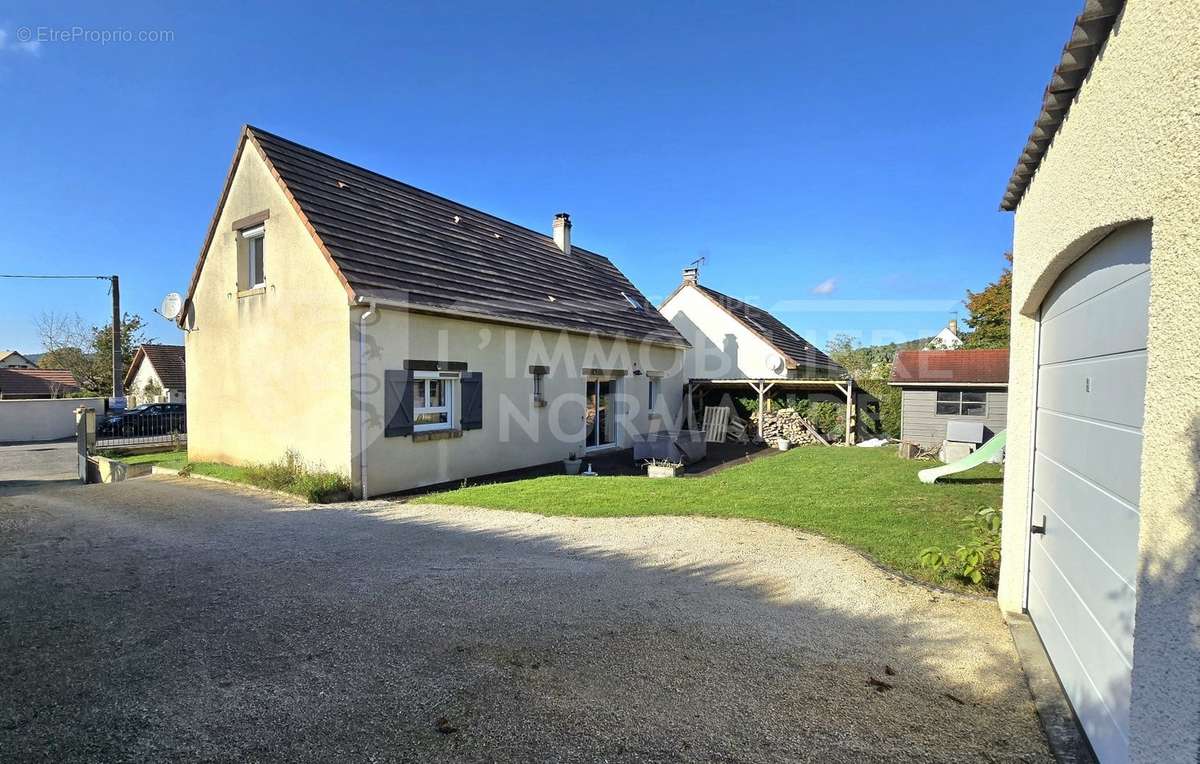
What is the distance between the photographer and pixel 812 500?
9188 millimetres

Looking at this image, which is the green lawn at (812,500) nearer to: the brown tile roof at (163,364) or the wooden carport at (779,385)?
the wooden carport at (779,385)

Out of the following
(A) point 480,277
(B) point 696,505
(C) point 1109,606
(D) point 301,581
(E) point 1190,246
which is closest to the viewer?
(E) point 1190,246

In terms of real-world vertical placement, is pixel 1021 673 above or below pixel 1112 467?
below

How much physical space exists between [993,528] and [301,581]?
21.7ft

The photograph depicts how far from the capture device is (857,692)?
11.4 feet

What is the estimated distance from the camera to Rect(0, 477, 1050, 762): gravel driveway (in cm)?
297

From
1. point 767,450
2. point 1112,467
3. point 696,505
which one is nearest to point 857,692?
point 1112,467

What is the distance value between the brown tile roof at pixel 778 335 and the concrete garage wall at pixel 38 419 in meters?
26.3

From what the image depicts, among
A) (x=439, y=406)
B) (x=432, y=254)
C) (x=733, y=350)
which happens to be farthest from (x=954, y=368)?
(x=432, y=254)

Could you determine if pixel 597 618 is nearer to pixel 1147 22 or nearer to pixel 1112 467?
pixel 1112 467

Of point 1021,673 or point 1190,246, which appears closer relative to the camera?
point 1190,246

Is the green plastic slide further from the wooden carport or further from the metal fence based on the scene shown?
the metal fence

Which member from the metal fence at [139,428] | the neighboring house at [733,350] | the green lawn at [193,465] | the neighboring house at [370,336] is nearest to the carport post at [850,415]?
the neighboring house at [733,350]

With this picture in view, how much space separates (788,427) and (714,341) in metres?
5.21
